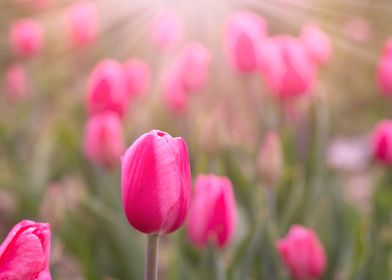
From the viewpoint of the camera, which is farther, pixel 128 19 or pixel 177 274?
pixel 128 19

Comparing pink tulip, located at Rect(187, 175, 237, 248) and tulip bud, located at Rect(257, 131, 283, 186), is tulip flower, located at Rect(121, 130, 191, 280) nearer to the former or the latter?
pink tulip, located at Rect(187, 175, 237, 248)

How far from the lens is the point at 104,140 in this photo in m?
1.55

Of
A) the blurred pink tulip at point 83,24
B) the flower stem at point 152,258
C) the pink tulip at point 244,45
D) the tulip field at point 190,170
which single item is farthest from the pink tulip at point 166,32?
the flower stem at point 152,258

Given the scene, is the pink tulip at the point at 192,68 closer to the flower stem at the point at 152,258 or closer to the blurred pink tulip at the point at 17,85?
the blurred pink tulip at the point at 17,85

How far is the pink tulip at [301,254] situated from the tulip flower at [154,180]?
1.62 ft

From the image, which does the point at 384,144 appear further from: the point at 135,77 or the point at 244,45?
the point at 135,77

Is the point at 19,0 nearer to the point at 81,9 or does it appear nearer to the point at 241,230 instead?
the point at 81,9

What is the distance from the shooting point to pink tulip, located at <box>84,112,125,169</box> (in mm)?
1550

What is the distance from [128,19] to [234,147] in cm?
238

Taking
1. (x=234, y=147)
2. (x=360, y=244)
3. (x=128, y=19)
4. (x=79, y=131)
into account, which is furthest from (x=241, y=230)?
(x=128, y=19)

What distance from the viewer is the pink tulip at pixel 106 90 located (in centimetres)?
167

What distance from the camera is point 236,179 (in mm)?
1688

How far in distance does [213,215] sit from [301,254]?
0.18 metres

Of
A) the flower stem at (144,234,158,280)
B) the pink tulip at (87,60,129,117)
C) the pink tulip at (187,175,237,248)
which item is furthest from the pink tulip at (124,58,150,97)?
the flower stem at (144,234,158,280)
